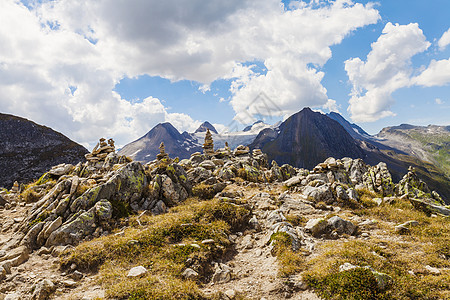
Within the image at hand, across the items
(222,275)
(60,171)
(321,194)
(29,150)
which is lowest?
(222,275)

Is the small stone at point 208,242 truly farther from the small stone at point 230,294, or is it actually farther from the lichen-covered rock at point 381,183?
the lichen-covered rock at point 381,183

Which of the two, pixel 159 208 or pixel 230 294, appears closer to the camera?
pixel 230 294

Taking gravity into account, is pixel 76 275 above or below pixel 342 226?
below

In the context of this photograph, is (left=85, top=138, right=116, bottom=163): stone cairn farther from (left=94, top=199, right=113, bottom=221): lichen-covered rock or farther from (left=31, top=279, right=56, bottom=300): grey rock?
(left=31, top=279, right=56, bottom=300): grey rock

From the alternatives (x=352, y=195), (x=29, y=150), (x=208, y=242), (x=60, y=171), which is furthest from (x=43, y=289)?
(x=29, y=150)

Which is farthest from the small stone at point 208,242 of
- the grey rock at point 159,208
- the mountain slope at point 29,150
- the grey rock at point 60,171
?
the mountain slope at point 29,150

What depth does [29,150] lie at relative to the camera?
138000 millimetres

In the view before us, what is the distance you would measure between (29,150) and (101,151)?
5901 inches

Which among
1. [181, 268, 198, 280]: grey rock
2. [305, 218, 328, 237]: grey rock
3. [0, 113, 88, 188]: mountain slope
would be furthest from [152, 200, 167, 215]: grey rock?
[0, 113, 88, 188]: mountain slope

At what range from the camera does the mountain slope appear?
120 meters

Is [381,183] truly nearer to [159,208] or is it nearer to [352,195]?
[352,195]

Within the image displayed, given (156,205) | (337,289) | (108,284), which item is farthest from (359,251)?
(156,205)

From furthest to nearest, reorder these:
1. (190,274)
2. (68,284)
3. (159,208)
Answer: (159,208) < (190,274) < (68,284)

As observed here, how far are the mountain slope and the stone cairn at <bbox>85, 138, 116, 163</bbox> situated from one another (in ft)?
377
